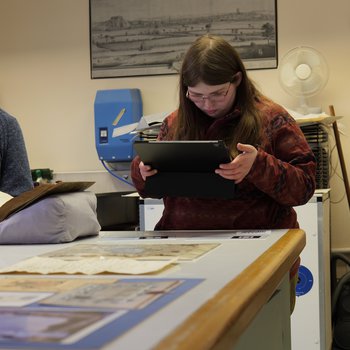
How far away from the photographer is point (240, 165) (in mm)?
1536

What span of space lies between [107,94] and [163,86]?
1.15 ft

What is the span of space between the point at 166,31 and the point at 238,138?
2.22 meters

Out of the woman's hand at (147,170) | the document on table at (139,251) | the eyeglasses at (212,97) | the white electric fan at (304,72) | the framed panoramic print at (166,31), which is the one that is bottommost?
the document on table at (139,251)

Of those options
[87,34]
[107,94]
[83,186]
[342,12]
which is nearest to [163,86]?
[107,94]

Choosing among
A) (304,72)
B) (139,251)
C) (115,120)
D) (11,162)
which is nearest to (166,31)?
(115,120)

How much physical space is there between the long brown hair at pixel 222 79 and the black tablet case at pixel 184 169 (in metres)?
0.12

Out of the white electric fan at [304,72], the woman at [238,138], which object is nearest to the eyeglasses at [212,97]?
the woman at [238,138]

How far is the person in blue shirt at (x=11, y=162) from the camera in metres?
2.05

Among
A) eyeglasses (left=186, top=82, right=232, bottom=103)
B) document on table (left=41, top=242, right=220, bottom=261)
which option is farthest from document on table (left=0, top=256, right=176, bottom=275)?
eyeglasses (left=186, top=82, right=232, bottom=103)

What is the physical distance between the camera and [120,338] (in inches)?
22.9

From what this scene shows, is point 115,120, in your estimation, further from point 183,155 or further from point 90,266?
point 90,266

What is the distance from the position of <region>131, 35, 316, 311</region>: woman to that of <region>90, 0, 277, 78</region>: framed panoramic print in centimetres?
195

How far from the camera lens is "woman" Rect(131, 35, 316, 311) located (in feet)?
5.45

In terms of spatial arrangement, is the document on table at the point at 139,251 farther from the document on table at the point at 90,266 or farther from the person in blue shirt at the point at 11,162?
the person in blue shirt at the point at 11,162
